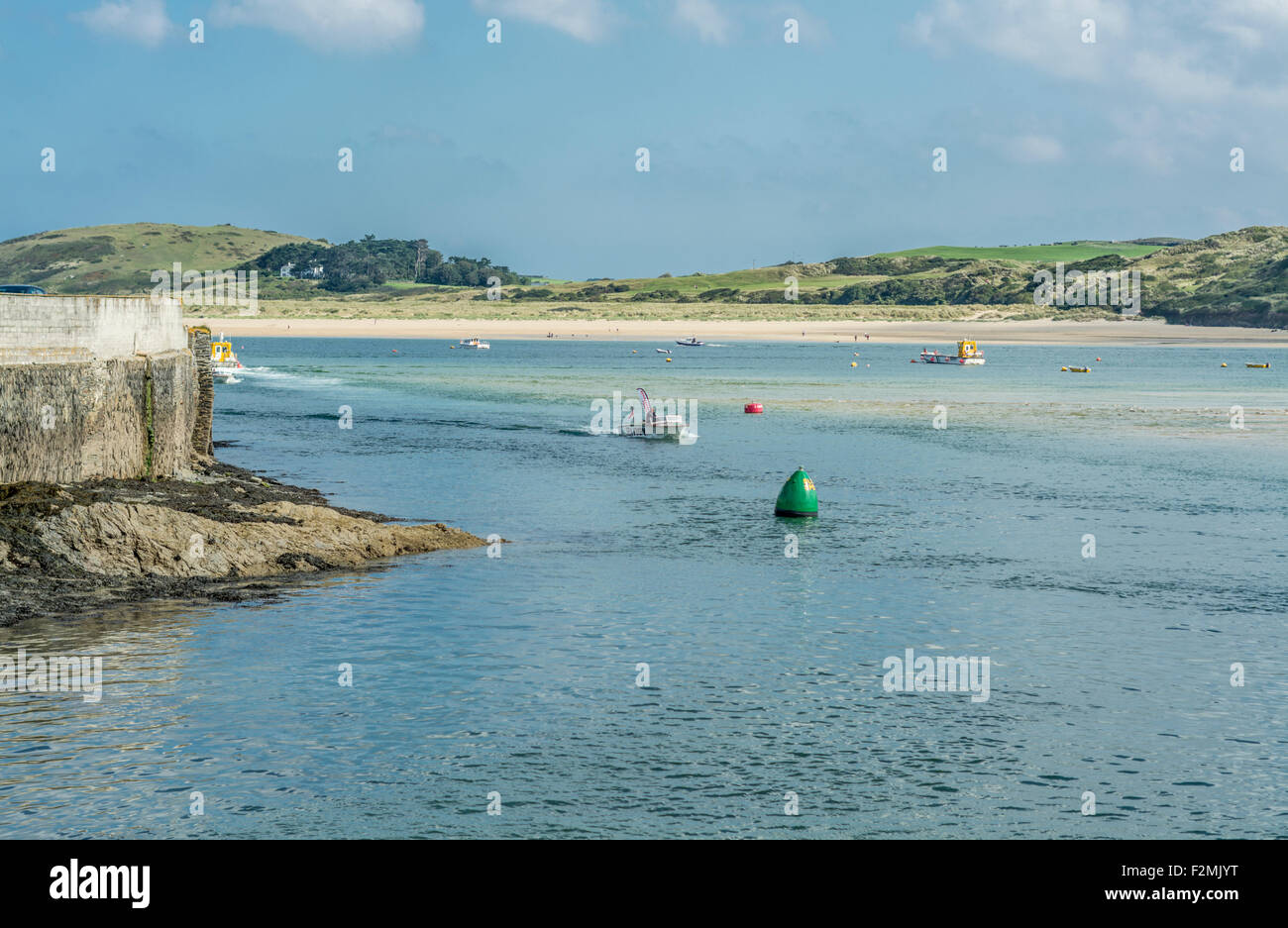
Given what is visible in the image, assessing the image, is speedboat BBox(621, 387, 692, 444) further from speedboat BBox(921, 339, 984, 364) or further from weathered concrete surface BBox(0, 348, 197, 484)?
speedboat BBox(921, 339, 984, 364)

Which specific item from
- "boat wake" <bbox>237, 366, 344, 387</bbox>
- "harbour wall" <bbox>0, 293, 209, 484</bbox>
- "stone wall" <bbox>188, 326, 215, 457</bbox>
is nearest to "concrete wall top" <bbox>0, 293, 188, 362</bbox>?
"harbour wall" <bbox>0, 293, 209, 484</bbox>

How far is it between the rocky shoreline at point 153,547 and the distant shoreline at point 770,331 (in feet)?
420

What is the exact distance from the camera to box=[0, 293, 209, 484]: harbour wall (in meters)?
23.0

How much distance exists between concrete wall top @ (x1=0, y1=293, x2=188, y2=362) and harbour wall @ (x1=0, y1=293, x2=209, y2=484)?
19mm

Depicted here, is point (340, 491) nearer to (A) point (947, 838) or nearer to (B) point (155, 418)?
(B) point (155, 418)

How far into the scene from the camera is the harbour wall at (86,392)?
23.0 meters

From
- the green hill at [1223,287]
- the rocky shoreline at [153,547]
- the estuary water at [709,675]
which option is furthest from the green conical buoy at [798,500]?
the green hill at [1223,287]

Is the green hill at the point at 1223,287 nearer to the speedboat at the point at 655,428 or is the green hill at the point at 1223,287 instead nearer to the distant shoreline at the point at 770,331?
the distant shoreline at the point at 770,331

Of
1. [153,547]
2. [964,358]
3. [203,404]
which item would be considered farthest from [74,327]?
[964,358]

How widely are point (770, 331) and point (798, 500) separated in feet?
473

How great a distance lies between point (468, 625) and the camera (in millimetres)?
18828

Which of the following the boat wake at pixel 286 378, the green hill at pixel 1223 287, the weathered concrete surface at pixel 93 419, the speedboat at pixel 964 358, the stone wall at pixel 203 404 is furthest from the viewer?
the green hill at pixel 1223 287

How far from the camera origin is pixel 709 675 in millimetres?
16578

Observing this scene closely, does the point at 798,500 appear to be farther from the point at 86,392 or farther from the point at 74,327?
the point at 74,327
